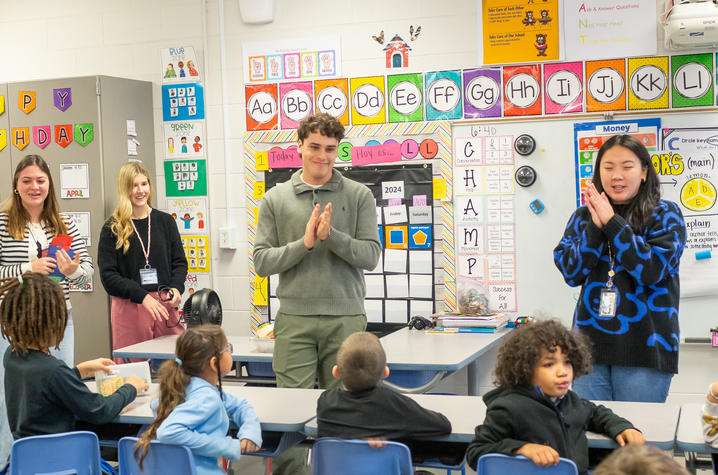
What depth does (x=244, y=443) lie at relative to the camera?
2.38 metres

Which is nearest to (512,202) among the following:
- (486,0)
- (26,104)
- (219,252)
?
(486,0)

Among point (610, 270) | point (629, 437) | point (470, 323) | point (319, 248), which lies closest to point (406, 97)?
point (470, 323)

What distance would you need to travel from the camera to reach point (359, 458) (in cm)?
220

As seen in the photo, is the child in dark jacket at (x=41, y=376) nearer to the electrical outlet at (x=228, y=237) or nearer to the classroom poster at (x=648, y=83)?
the electrical outlet at (x=228, y=237)

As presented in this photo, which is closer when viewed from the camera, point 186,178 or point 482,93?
point 482,93

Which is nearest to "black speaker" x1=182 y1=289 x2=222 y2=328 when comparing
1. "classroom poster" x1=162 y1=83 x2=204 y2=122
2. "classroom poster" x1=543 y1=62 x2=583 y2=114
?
"classroom poster" x1=162 y1=83 x2=204 y2=122

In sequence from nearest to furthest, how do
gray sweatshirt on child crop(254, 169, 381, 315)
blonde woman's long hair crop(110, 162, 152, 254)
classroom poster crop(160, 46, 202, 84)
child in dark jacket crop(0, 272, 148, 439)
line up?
child in dark jacket crop(0, 272, 148, 439) < gray sweatshirt on child crop(254, 169, 381, 315) < blonde woman's long hair crop(110, 162, 152, 254) < classroom poster crop(160, 46, 202, 84)

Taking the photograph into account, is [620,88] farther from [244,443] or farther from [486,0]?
[244,443]

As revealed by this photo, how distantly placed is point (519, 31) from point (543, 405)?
291 centimetres

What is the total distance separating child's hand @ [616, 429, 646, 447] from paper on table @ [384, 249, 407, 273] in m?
2.77

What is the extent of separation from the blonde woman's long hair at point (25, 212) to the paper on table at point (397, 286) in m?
A: 1.98

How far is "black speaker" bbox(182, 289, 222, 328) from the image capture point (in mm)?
4102

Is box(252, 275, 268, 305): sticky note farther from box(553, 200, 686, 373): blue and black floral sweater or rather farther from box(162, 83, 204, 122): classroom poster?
box(553, 200, 686, 373): blue and black floral sweater

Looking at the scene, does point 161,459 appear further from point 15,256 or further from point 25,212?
point 25,212
